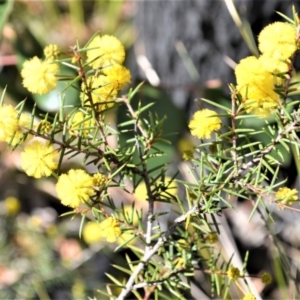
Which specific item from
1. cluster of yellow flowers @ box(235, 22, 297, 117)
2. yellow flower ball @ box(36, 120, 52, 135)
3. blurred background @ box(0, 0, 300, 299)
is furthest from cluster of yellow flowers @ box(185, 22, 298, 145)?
blurred background @ box(0, 0, 300, 299)

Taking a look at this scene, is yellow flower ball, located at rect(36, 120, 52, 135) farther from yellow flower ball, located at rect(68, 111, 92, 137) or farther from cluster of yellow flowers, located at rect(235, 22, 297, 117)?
cluster of yellow flowers, located at rect(235, 22, 297, 117)

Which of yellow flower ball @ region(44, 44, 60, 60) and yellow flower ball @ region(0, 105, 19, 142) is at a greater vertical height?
yellow flower ball @ region(44, 44, 60, 60)

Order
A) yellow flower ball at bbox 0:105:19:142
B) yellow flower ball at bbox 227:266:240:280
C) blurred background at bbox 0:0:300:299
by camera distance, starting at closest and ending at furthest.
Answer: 1. yellow flower ball at bbox 0:105:19:142
2. yellow flower ball at bbox 227:266:240:280
3. blurred background at bbox 0:0:300:299

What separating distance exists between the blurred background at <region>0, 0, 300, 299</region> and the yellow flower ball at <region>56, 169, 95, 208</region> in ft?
1.71

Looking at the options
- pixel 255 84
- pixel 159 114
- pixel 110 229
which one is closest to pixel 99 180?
pixel 110 229

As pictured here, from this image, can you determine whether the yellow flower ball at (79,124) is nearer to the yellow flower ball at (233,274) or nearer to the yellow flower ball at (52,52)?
the yellow flower ball at (52,52)

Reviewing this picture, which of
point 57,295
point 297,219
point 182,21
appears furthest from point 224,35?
point 57,295

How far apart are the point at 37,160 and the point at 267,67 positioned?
7.2 inches

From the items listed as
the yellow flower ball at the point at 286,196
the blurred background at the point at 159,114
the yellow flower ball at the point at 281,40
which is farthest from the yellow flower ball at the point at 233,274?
the blurred background at the point at 159,114

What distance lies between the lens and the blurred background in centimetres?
107

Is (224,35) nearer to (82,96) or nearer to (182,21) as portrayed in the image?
(182,21)

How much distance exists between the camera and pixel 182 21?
1355 millimetres

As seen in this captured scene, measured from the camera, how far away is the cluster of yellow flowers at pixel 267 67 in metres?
0.39

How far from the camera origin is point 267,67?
1.30 ft
